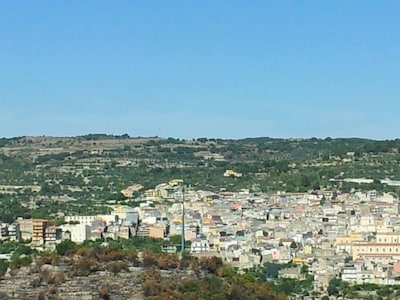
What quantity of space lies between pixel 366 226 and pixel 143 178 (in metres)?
33.7

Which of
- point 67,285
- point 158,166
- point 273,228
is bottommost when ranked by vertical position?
point 273,228

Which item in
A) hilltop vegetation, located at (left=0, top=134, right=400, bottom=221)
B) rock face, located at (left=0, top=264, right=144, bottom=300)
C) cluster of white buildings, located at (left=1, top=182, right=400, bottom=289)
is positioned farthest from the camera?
hilltop vegetation, located at (left=0, top=134, right=400, bottom=221)

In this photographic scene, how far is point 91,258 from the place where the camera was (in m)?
20.3

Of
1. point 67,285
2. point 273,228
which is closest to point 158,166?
point 273,228

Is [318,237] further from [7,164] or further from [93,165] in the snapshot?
[7,164]

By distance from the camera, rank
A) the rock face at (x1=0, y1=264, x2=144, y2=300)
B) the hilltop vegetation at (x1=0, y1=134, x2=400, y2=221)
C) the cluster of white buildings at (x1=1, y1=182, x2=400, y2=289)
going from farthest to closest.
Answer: the hilltop vegetation at (x1=0, y1=134, x2=400, y2=221)
the cluster of white buildings at (x1=1, y1=182, x2=400, y2=289)
the rock face at (x1=0, y1=264, x2=144, y2=300)

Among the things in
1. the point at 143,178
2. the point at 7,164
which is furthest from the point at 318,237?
the point at 7,164

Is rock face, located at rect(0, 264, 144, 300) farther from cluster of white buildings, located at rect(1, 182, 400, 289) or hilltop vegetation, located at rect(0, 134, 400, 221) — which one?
hilltop vegetation, located at rect(0, 134, 400, 221)

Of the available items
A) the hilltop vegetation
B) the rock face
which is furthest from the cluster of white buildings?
the rock face

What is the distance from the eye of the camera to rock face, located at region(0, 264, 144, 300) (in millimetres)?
19531

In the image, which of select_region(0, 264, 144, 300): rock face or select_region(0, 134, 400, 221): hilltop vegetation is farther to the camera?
select_region(0, 134, 400, 221): hilltop vegetation

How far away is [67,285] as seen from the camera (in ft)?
64.5

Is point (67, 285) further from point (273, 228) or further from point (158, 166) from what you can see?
point (158, 166)

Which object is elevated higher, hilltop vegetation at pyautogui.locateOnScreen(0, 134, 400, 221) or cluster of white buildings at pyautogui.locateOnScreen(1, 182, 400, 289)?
hilltop vegetation at pyautogui.locateOnScreen(0, 134, 400, 221)
